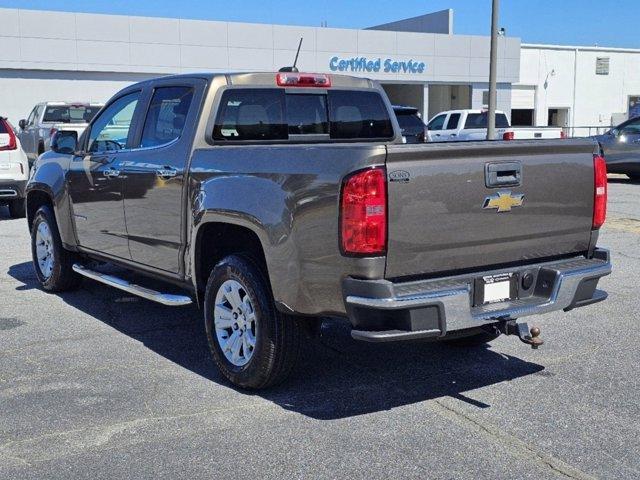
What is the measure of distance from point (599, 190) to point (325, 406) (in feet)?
7.03

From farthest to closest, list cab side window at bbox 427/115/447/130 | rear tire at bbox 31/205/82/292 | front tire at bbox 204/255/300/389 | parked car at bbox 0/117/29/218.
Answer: cab side window at bbox 427/115/447/130 → parked car at bbox 0/117/29/218 → rear tire at bbox 31/205/82/292 → front tire at bbox 204/255/300/389

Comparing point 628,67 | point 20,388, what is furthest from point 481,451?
point 628,67

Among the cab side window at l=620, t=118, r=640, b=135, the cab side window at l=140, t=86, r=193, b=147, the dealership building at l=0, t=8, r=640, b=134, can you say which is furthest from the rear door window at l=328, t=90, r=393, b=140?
the dealership building at l=0, t=8, r=640, b=134

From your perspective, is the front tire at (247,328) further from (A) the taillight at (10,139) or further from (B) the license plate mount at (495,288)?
(A) the taillight at (10,139)

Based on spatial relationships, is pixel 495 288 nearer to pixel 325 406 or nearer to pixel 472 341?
pixel 325 406

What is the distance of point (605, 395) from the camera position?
15.5 feet

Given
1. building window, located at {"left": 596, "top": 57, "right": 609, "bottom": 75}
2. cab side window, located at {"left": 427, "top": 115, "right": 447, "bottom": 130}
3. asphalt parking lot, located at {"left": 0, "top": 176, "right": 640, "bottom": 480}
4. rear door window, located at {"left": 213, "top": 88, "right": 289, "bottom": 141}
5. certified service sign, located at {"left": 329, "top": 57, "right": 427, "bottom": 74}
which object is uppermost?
building window, located at {"left": 596, "top": 57, "right": 609, "bottom": 75}

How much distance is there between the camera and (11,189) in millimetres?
12492

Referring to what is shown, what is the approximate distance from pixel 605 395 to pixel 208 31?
1316 inches

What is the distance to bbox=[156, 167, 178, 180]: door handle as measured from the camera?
5.29 m

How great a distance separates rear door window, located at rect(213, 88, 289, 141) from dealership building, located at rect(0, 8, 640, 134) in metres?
26.8

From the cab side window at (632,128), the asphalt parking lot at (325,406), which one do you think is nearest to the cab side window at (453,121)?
the cab side window at (632,128)

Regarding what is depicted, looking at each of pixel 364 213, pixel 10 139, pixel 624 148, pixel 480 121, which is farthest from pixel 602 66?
pixel 364 213

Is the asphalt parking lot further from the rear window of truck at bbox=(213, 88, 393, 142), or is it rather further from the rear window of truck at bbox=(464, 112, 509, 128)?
the rear window of truck at bbox=(464, 112, 509, 128)
